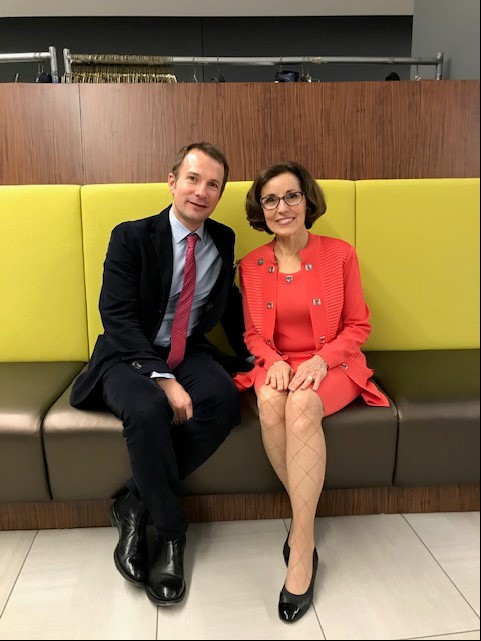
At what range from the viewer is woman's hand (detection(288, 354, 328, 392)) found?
1.27m

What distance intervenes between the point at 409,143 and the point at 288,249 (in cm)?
62

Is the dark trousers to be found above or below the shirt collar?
below

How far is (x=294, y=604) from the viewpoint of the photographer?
999 mm

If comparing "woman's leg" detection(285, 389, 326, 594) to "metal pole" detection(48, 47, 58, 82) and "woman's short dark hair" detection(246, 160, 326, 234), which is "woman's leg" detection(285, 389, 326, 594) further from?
"metal pole" detection(48, 47, 58, 82)

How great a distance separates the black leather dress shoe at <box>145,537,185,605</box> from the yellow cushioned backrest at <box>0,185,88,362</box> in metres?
0.76

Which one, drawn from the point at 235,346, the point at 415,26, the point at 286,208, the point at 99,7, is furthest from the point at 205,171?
the point at 415,26

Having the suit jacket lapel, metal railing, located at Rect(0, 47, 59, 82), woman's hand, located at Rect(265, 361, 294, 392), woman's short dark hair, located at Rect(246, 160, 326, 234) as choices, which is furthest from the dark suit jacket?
metal railing, located at Rect(0, 47, 59, 82)

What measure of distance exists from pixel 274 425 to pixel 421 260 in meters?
0.58

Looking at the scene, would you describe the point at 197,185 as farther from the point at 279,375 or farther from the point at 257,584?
the point at 257,584

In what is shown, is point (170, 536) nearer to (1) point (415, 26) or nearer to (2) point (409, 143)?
(1) point (415, 26)

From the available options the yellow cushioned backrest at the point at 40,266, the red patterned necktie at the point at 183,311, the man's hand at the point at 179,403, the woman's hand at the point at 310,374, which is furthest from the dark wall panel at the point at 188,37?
the man's hand at the point at 179,403

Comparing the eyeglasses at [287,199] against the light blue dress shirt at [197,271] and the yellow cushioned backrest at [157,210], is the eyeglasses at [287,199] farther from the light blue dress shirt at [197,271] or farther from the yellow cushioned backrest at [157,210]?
the yellow cushioned backrest at [157,210]

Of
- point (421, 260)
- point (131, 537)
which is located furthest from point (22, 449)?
point (421, 260)

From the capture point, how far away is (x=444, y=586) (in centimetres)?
65
